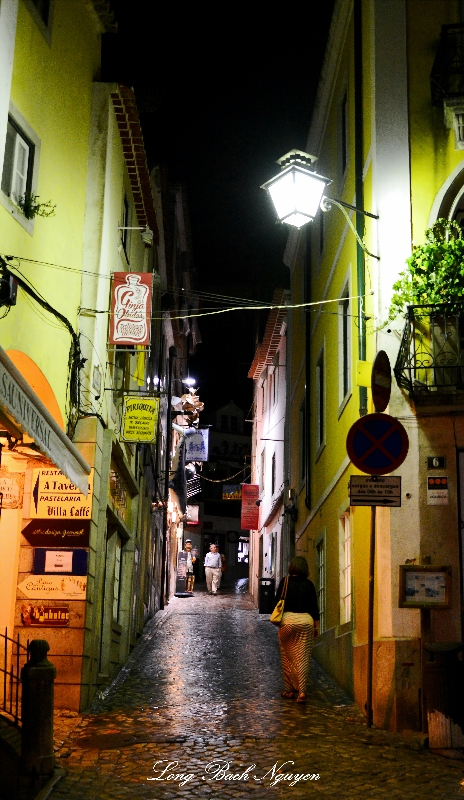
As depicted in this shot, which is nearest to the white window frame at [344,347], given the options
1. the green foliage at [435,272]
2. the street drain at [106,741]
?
the green foliage at [435,272]

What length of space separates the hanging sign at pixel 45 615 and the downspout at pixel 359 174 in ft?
16.6

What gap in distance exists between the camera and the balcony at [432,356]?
11.3m

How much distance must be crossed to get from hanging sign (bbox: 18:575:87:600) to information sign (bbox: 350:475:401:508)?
4.53 m

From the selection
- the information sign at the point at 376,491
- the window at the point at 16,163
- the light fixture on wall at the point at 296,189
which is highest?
the window at the point at 16,163

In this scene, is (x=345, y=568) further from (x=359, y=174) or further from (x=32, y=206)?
(x=32, y=206)

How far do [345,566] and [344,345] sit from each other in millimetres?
3773

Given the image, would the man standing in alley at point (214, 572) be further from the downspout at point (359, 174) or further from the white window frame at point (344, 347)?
the downspout at point (359, 174)

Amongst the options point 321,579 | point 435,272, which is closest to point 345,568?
point 321,579

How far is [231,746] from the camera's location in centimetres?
938

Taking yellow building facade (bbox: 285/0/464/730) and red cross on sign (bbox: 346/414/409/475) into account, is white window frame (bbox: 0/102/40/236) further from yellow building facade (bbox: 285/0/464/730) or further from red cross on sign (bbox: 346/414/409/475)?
red cross on sign (bbox: 346/414/409/475)

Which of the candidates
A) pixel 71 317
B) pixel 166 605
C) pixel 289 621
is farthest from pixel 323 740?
pixel 166 605

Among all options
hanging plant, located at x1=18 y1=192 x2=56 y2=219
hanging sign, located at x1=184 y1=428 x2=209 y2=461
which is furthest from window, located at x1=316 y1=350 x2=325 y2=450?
hanging sign, located at x1=184 y1=428 x2=209 y2=461

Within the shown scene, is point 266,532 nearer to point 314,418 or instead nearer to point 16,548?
point 314,418

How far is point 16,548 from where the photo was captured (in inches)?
499
